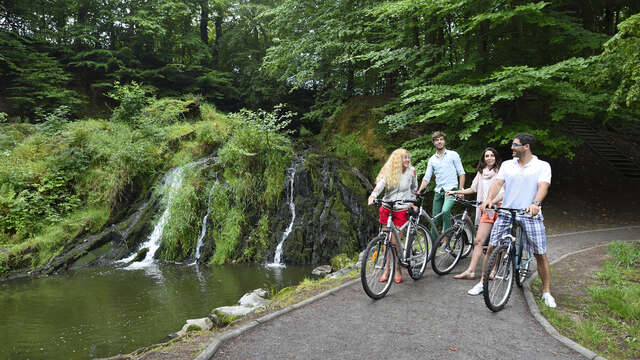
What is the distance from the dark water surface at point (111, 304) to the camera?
5.74 metres

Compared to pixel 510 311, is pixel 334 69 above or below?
above

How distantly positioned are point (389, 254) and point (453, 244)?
1.75 meters

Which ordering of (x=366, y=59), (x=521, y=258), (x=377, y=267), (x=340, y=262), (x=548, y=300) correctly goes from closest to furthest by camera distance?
1. (x=548, y=300)
2. (x=377, y=267)
3. (x=521, y=258)
4. (x=340, y=262)
5. (x=366, y=59)

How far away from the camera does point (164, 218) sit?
462 inches

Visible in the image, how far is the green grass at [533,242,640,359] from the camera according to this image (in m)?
3.81

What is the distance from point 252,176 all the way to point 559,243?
29.6 ft

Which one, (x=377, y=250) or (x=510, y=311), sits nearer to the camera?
(x=510, y=311)

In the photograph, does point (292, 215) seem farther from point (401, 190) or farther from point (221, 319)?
point (401, 190)

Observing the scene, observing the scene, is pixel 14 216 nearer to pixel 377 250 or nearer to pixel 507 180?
pixel 377 250

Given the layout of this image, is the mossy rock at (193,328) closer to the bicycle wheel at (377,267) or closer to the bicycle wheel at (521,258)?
the bicycle wheel at (377,267)

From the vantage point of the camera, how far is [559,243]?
840cm

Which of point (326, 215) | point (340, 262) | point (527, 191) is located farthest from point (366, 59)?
point (527, 191)

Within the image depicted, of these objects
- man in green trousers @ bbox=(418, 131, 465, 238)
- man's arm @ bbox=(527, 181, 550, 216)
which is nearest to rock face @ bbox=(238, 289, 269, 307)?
man in green trousers @ bbox=(418, 131, 465, 238)

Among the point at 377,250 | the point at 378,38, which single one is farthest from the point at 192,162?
the point at 377,250
